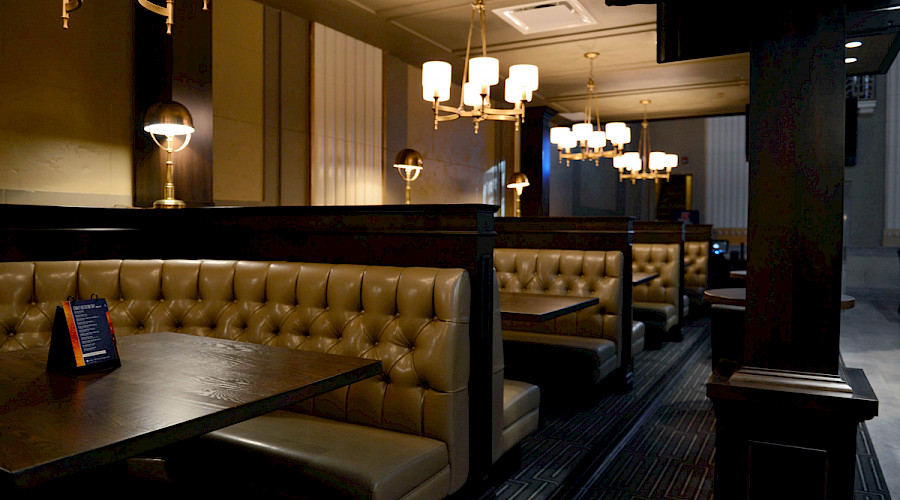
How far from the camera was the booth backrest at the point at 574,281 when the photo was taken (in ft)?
12.8

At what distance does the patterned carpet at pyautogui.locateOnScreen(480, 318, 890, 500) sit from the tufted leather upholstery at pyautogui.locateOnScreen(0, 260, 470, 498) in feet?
1.80

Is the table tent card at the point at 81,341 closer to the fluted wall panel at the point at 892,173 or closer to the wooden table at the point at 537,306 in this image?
the wooden table at the point at 537,306

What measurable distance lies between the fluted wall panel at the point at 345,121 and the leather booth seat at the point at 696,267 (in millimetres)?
3707

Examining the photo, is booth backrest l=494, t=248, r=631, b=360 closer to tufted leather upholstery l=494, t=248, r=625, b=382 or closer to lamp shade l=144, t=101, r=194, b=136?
tufted leather upholstery l=494, t=248, r=625, b=382

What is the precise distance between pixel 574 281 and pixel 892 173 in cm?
1119

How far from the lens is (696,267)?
23.1 ft

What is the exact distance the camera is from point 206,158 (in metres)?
4.45

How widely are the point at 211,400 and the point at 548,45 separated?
5906 millimetres

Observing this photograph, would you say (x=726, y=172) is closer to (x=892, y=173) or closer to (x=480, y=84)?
(x=892, y=173)

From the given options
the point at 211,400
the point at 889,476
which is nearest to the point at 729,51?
the point at 211,400

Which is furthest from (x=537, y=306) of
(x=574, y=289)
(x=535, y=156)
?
(x=535, y=156)

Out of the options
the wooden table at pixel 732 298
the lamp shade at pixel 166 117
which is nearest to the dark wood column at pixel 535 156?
the wooden table at pixel 732 298

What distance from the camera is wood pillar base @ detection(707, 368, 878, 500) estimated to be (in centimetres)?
154

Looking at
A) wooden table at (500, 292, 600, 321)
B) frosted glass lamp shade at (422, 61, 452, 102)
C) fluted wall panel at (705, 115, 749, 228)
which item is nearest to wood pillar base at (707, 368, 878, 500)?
wooden table at (500, 292, 600, 321)
